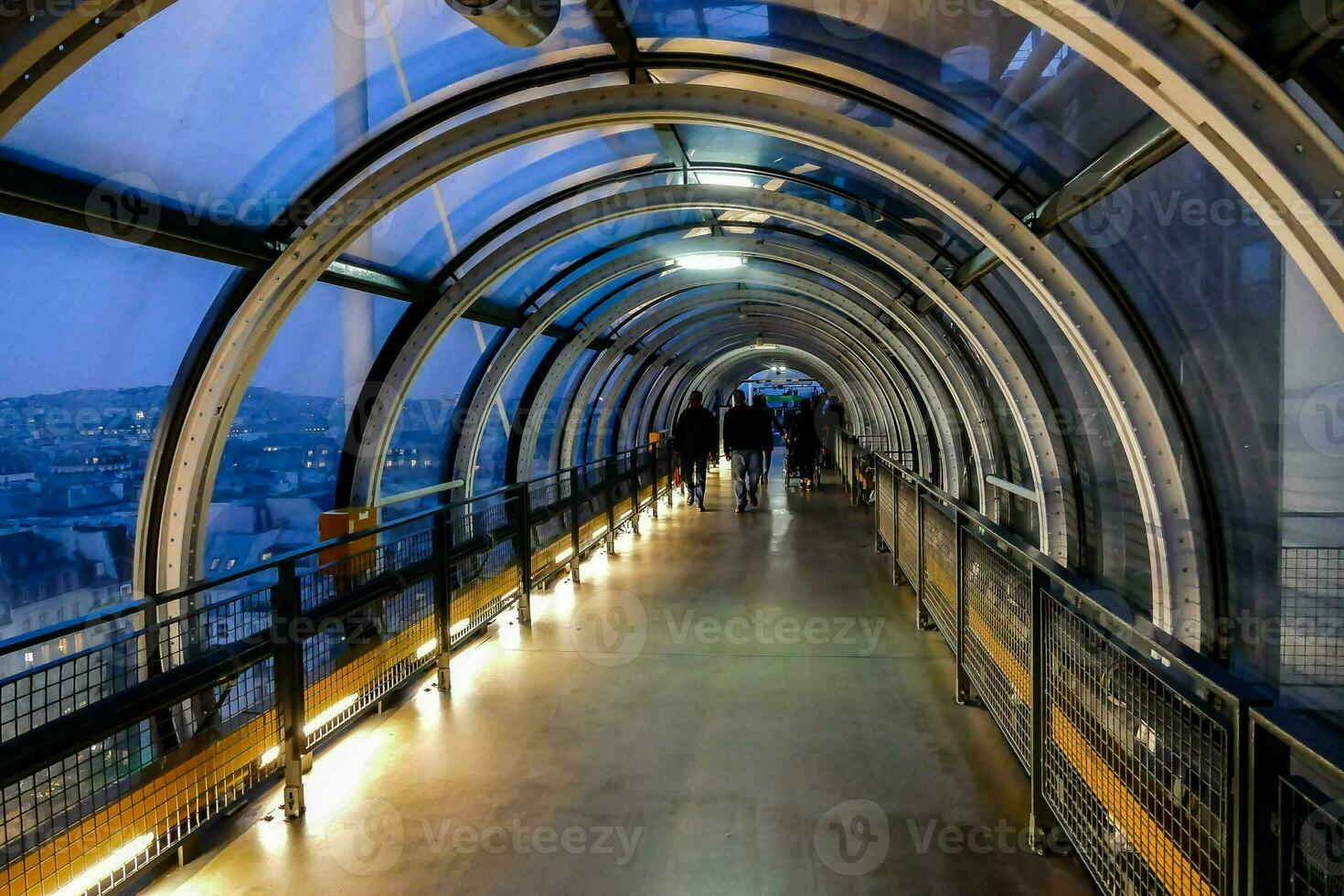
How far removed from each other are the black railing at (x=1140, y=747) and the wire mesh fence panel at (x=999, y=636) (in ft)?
0.04

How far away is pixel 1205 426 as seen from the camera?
4109 mm

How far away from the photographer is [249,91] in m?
4.13

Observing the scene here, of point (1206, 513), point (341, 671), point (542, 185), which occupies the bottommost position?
point (341, 671)

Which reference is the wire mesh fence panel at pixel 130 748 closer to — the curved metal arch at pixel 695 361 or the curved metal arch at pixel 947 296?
the curved metal arch at pixel 947 296

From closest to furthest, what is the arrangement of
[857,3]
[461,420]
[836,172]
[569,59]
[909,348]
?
[857,3] → [569,59] → [836,172] → [461,420] → [909,348]

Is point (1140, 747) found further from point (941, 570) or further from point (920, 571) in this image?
→ point (920, 571)

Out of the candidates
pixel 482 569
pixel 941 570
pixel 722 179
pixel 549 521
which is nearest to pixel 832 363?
pixel 722 179

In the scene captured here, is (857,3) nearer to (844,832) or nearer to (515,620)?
(844,832)

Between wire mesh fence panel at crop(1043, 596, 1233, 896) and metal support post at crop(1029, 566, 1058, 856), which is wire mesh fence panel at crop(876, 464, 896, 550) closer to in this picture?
metal support post at crop(1029, 566, 1058, 856)

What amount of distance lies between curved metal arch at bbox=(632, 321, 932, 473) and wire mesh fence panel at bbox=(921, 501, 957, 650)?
23.4 feet

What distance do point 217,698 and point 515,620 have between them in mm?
3462

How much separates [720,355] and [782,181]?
17.5m

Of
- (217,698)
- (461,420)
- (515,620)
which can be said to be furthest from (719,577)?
(217,698)

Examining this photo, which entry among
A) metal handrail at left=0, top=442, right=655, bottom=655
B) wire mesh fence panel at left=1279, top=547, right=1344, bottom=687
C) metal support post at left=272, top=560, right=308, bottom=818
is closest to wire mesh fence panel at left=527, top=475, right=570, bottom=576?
metal handrail at left=0, top=442, right=655, bottom=655
